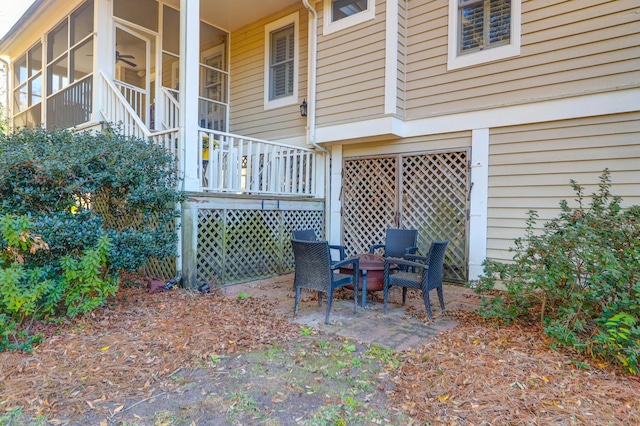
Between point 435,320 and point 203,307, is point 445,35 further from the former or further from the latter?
point 203,307

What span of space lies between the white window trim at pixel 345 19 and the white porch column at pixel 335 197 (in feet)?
6.73

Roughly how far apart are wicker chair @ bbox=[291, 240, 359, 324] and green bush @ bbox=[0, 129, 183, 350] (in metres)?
1.78

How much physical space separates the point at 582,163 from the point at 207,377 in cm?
495

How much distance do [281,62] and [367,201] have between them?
3607 millimetres

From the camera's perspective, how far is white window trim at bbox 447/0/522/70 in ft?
16.6

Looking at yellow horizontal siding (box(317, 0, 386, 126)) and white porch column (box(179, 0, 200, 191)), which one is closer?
white porch column (box(179, 0, 200, 191))

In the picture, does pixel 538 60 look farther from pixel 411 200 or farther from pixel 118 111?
pixel 118 111

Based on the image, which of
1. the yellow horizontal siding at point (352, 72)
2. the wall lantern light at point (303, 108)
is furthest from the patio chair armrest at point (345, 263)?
the wall lantern light at point (303, 108)

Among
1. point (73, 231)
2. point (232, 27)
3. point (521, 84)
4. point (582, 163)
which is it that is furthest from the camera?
point (232, 27)

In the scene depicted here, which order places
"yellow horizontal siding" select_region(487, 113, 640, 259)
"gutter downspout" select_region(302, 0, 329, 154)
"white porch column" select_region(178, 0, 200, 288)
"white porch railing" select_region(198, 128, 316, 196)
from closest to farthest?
"yellow horizontal siding" select_region(487, 113, 640, 259) → "white porch column" select_region(178, 0, 200, 288) → "white porch railing" select_region(198, 128, 316, 196) → "gutter downspout" select_region(302, 0, 329, 154)

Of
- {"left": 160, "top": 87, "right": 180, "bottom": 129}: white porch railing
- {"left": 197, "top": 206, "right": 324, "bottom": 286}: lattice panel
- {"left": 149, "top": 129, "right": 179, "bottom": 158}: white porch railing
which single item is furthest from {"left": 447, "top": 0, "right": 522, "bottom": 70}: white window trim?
{"left": 160, "top": 87, "right": 180, "bottom": 129}: white porch railing

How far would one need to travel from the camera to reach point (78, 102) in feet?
24.0

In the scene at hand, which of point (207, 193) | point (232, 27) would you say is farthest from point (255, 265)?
point (232, 27)

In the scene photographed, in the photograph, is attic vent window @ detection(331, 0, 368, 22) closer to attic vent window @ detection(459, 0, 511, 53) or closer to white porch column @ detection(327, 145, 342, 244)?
attic vent window @ detection(459, 0, 511, 53)
